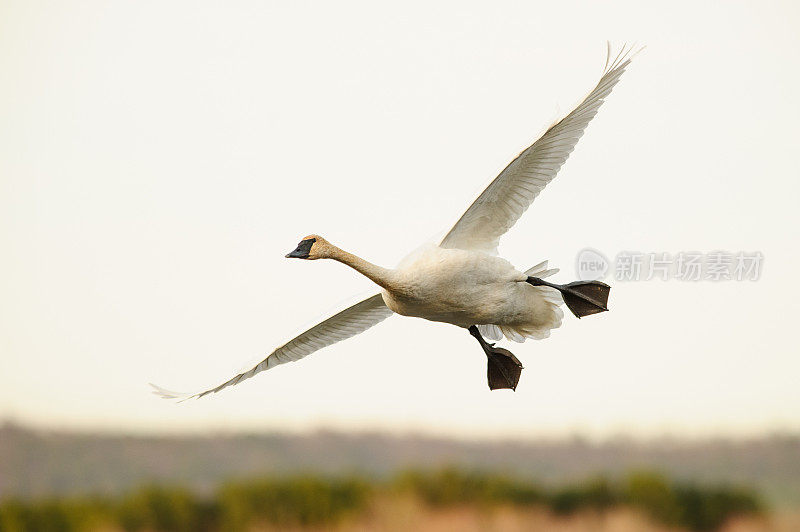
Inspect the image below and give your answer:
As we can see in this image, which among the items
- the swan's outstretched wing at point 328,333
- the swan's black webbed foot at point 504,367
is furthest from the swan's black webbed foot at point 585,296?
the swan's outstretched wing at point 328,333

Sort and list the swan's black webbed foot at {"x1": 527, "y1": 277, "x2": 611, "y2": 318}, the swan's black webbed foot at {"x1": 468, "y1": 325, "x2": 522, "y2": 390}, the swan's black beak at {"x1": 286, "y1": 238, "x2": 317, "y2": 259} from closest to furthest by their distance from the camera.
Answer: the swan's black beak at {"x1": 286, "y1": 238, "x2": 317, "y2": 259} < the swan's black webbed foot at {"x1": 527, "y1": 277, "x2": 611, "y2": 318} < the swan's black webbed foot at {"x1": 468, "y1": 325, "x2": 522, "y2": 390}

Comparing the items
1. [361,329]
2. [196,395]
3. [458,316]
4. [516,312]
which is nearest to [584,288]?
[516,312]

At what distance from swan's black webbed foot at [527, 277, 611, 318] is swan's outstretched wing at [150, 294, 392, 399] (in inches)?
38.4

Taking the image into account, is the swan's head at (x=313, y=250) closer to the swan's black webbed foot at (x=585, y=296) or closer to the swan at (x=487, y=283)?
the swan at (x=487, y=283)

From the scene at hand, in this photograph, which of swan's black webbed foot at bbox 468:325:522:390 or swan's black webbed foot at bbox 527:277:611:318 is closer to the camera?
swan's black webbed foot at bbox 527:277:611:318

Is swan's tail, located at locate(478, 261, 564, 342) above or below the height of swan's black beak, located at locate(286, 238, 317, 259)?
below

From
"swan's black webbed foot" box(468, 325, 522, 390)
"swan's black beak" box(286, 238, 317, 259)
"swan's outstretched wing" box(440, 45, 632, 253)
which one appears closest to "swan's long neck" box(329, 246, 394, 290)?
"swan's black beak" box(286, 238, 317, 259)

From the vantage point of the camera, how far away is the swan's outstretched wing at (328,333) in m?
6.27

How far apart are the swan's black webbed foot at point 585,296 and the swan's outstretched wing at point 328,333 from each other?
3.20 feet

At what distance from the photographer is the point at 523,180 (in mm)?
5977

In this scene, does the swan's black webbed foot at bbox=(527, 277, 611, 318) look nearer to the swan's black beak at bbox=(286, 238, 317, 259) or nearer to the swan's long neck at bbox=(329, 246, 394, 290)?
the swan's long neck at bbox=(329, 246, 394, 290)

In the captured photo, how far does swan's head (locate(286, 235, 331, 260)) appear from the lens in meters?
5.66

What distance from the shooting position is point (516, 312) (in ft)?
19.6

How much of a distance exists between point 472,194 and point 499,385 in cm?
131
